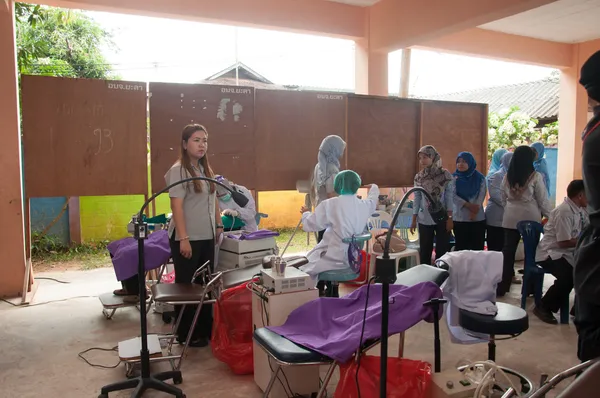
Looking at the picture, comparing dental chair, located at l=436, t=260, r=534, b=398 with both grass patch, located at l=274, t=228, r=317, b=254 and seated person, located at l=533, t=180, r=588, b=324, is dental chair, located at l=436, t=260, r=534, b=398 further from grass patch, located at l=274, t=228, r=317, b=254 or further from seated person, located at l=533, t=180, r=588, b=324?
grass patch, located at l=274, t=228, r=317, b=254

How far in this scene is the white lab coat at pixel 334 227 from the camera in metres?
3.60

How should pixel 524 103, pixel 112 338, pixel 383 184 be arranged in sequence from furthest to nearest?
pixel 524 103 → pixel 383 184 → pixel 112 338

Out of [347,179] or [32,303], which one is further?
[32,303]

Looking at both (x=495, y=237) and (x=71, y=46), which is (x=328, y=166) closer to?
(x=495, y=237)

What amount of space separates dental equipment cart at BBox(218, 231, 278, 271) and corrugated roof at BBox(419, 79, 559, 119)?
10679 mm

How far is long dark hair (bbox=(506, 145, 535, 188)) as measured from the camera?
438 cm

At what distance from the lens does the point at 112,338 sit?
3.68 metres

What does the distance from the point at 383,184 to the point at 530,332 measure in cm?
280

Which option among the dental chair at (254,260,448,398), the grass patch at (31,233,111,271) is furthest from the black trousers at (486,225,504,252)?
the grass patch at (31,233,111,271)

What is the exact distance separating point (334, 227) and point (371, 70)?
3308mm

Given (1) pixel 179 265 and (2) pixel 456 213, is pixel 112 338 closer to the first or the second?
(1) pixel 179 265

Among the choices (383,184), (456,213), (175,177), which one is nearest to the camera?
(175,177)

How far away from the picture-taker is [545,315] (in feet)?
13.0

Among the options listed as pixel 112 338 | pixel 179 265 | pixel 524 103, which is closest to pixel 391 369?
pixel 179 265
